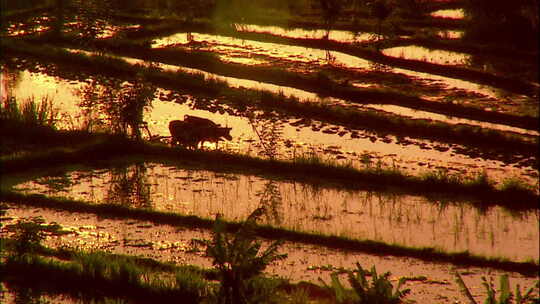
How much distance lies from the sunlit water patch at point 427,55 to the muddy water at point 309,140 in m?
3.12

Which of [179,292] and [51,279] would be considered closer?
[179,292]

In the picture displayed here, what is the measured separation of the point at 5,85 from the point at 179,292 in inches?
236

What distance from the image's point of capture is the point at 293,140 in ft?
25.5

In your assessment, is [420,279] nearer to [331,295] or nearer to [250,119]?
[331,295]

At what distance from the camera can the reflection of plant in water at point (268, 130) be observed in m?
7.41

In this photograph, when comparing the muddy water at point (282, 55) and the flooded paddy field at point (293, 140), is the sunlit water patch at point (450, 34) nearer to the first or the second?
the flooded paddy field at point (293, 140)

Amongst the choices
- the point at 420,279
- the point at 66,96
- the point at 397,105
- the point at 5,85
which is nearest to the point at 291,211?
the point at 420,279

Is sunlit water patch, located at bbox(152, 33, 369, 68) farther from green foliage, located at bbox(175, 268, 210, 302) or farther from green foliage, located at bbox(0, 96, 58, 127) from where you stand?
green foliage, located at bbox(175, 268, 210, 302)

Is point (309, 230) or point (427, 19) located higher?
point (427, 19)

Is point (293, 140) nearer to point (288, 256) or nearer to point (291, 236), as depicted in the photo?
point (291, 236)

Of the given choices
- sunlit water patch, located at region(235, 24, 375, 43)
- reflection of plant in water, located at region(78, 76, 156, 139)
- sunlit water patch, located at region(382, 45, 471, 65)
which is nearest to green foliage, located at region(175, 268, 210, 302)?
reflection of plant in water, located at region(78, 76, 156, 139)

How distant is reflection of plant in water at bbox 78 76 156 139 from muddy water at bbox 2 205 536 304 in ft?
6.51

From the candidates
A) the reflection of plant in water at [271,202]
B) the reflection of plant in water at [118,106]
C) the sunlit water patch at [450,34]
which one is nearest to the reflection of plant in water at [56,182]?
the reflection of plant in water at [118,106]

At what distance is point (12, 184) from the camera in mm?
6520
